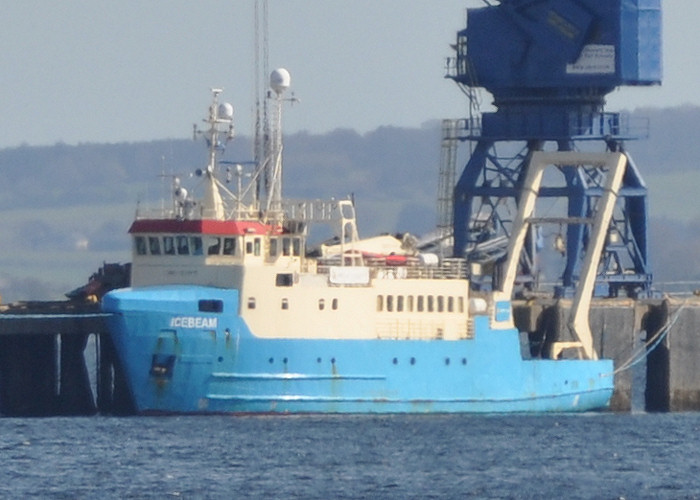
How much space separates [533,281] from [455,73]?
6.58m

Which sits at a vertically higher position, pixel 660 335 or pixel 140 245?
pixel 140 245

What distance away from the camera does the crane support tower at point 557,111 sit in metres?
81.5

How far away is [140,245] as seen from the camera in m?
71.7

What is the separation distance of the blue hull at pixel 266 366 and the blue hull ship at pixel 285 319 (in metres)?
0.03

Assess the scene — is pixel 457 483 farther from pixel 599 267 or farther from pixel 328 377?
pixel 599 267

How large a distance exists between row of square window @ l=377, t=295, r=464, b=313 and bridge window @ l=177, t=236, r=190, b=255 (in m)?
5.25

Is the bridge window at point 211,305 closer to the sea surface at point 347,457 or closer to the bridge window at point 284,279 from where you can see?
the bridge window at point 284,279

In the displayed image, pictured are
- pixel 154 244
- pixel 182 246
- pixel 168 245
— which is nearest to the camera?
pixel 182 246

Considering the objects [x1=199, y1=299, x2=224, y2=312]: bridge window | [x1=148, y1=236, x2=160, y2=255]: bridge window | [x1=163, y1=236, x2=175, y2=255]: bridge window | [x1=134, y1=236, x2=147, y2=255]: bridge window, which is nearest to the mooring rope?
[x1=199, y1=299, x2=224, y2=312]: bridge window

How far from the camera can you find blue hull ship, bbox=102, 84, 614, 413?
6994 cm

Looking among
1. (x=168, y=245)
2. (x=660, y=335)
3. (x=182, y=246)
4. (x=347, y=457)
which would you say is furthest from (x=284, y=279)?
(x=660, y=335)

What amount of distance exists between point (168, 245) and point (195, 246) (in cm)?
75

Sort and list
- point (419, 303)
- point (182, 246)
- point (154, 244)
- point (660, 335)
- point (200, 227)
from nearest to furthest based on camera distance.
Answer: point (200, 227), point (182, 246), point (154, 244), point (419, 303), point (660, 335)

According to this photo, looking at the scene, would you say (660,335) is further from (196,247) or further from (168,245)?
(168,245)
